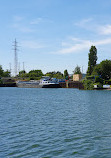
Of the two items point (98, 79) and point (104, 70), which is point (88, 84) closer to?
point (98, 79)

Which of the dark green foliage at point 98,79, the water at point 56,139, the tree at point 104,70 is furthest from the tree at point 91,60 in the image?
the water at point 56,139

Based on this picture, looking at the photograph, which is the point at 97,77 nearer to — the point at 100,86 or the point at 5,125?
the point at 100,86

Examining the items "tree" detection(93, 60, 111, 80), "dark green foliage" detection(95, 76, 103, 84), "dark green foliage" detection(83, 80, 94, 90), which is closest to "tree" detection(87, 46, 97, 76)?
"tree" detection(93, 60, 111, 80)

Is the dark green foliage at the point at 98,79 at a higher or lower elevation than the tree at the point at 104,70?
lower

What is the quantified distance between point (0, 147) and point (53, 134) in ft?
16.6

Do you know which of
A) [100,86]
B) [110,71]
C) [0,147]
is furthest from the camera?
[110,71]

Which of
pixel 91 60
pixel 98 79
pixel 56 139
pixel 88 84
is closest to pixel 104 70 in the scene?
pixel 98 79

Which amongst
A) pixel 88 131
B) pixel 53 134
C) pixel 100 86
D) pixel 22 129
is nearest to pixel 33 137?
pixel 53 134

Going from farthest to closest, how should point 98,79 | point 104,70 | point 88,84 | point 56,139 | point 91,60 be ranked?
1. point 91,60
2. point 104,70
3. point 88,84
4. point 98,79
5. point 56,139

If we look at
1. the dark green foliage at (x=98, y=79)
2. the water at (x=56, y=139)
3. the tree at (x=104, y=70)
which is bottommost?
the water at (x=56, y=139)

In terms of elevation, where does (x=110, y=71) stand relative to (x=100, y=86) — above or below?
above

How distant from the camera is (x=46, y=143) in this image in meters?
16.8

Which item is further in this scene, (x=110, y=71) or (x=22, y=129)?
(x=110, y=71)

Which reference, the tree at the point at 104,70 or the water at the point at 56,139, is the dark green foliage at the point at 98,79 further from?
the water at the point at 56,139
